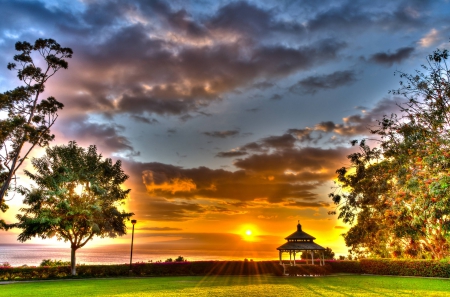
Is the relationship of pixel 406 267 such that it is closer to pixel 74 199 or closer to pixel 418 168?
pixel 418 168

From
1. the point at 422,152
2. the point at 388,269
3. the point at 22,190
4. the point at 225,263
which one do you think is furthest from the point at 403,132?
the point at 22,190

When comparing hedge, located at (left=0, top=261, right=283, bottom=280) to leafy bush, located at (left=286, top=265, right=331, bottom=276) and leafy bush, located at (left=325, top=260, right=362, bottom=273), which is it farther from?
leafy bush, located at (left=325, top=260, right=362, bottom=273)

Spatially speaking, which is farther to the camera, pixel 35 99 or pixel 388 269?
pixel 388 269

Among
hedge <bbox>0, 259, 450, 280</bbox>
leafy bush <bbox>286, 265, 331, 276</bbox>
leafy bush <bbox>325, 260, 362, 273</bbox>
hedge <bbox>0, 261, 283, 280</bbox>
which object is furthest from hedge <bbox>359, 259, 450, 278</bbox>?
hedge <bbox>0, 261, 283, 280</bbox>

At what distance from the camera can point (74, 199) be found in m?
31.3

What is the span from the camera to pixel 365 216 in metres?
30.2

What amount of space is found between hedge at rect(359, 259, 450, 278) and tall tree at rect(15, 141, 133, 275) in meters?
24.5

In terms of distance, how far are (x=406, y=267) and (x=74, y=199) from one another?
31112mm

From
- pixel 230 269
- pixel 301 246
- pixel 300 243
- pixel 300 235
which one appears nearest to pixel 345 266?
pixel 300 235

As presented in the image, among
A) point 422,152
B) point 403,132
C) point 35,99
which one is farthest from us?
point 35,99

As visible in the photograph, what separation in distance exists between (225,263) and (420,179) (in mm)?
21491

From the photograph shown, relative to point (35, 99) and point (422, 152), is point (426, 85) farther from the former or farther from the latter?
point (35, 99)

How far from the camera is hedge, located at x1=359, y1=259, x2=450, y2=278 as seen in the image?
27.2m

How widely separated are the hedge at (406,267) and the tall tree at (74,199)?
2450 cm
